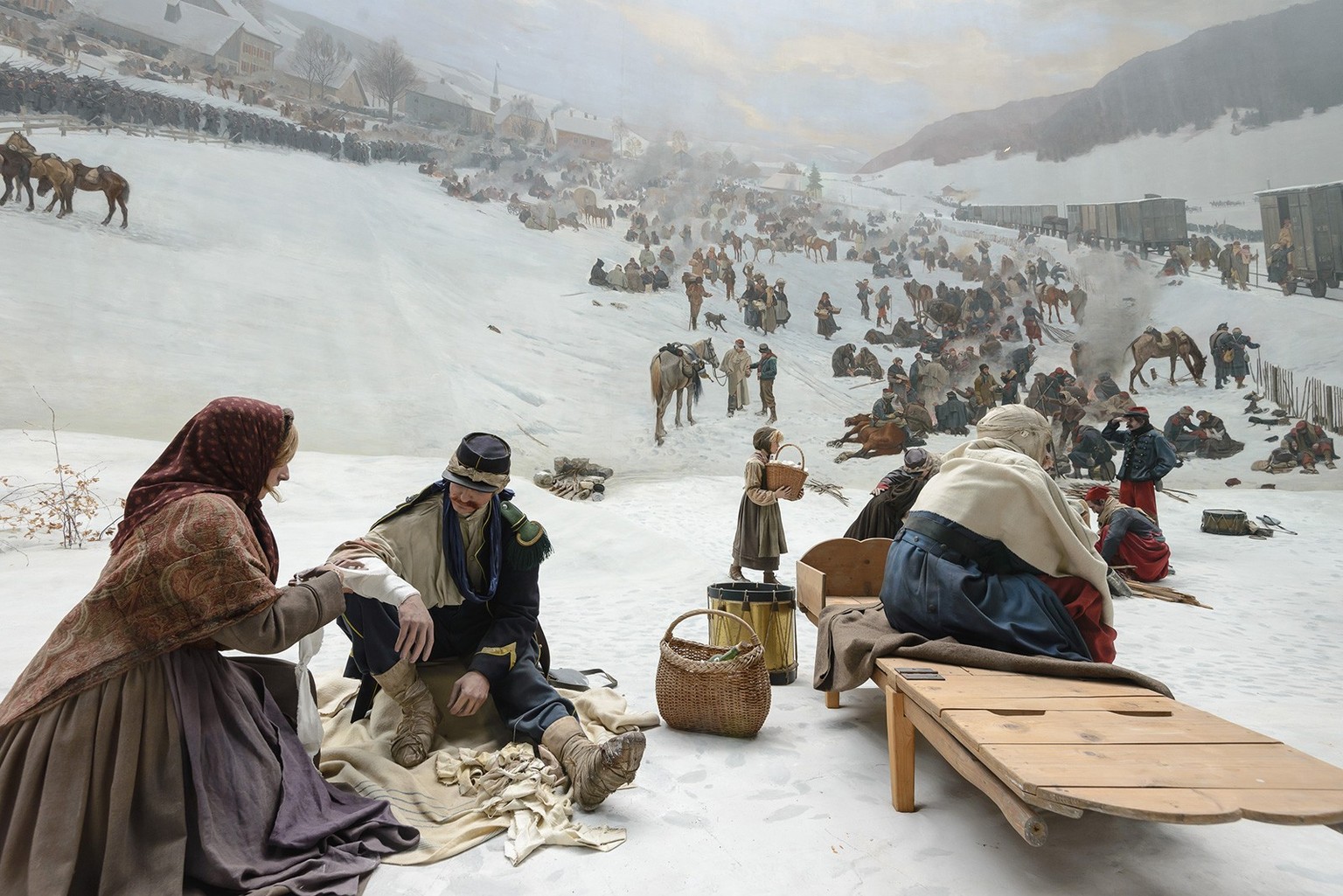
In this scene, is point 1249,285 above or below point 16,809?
above

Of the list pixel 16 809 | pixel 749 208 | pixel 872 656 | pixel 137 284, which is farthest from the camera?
pixel 749 208

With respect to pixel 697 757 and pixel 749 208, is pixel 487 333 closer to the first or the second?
pixel 749 208

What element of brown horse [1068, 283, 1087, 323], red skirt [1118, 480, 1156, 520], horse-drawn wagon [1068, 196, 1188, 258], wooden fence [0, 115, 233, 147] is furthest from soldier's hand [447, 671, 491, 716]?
horse-drawn wagon [1068, 196, 1188, 258]

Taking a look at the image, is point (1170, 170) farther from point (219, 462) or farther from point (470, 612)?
point (219, 462)

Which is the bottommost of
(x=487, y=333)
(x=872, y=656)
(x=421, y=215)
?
(x=872, y=656)

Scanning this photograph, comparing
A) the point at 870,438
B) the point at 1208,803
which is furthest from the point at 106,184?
the point at 1208,803

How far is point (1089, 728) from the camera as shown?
2283mm

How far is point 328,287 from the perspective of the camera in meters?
12.6

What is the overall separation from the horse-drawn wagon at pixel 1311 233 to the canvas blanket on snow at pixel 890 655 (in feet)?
50.3

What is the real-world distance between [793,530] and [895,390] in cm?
546

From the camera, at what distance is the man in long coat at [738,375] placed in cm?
1384

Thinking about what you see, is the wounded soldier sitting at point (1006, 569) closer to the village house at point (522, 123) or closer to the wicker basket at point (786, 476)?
the wicker basket at point (786, 476)

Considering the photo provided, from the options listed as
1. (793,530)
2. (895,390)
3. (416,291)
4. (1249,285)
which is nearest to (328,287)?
(416,291)

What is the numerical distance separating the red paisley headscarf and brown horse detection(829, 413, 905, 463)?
1173 cm
